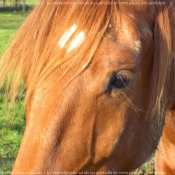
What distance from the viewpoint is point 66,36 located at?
1571mm

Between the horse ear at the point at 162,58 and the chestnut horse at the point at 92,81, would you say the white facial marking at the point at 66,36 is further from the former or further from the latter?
the horse ear at the point at 162,58

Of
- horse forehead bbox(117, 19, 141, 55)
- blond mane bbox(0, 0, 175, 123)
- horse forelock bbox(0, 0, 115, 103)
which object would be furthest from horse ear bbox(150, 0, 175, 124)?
horse forelock bbox(0, 0, 115, 103)

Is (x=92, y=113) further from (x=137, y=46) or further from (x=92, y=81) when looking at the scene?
(x=137, y=46)

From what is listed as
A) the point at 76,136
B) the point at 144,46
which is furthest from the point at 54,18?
the point at 76,136

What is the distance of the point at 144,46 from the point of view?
1667 millimetres

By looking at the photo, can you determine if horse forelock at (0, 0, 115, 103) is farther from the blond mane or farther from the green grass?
the green grass

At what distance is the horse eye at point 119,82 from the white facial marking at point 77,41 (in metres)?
0.20

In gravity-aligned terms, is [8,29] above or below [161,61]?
below

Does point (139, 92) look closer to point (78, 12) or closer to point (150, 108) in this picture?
point (150, 108)

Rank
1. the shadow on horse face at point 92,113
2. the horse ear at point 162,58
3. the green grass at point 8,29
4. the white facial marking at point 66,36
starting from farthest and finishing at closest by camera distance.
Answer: the green grass at point 8,29 < the horse ear at point 162,58 < the white facial marking at point 66,36 < the shadow on horse face at point 92,113

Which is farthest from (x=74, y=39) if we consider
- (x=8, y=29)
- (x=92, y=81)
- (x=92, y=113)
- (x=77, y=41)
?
(x=8, y=29)

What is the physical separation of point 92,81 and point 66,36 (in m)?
0.23

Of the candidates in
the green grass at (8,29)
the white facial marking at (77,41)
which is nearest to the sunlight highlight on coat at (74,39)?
the white facial marking at (77,41)

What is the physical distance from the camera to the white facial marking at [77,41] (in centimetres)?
154
